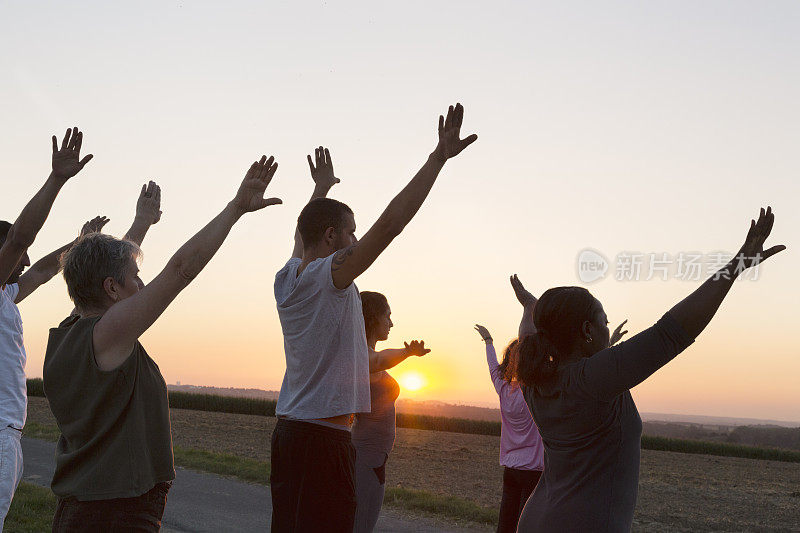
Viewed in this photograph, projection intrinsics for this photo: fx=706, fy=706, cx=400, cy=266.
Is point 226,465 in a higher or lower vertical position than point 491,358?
lower

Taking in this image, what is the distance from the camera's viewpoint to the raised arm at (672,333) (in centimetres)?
254

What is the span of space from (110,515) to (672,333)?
7.28 feet

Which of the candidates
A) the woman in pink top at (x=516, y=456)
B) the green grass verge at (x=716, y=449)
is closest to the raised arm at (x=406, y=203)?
the woman in pink top at (x=516, y=456)

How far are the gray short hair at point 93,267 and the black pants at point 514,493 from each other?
342 cm

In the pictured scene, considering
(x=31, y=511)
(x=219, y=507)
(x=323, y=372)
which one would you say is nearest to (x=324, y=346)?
(x=323, y=372)

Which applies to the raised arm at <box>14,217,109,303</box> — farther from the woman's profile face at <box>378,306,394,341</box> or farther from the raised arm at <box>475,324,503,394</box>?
the raised arm at <box>475,324,503,394</box>

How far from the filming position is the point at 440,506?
1034cm

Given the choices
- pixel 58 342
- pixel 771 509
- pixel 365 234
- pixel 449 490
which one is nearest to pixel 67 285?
pixel 58 342

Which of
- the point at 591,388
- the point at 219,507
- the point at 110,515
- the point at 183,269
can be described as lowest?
the point at 219,507

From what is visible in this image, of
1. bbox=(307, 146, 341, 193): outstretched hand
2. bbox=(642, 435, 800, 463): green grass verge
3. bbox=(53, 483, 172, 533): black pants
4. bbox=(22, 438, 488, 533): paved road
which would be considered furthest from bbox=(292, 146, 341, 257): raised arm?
bbox=(642, 435, 800, 463): green grass verge

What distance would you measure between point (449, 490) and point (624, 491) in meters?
14.2

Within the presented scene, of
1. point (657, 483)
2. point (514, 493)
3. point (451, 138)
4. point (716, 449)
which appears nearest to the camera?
point (451, 138)

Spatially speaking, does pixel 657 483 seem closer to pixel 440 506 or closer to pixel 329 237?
pixel 440 506

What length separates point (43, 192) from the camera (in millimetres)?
3717
